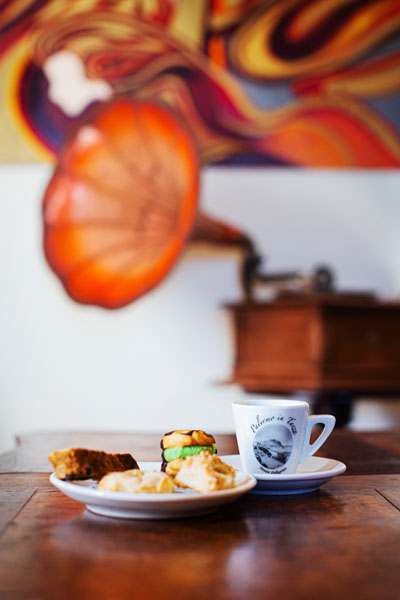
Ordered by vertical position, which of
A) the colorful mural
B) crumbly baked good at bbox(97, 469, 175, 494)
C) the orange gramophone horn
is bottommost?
crumbly baked good at bbox(97, 469, 175, 494)

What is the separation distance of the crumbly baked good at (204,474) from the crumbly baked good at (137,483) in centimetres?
2

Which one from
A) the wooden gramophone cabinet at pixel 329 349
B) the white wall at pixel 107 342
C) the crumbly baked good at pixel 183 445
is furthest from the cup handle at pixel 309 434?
the white wall at pixel 107 342

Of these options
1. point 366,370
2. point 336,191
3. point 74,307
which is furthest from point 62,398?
point 336,191

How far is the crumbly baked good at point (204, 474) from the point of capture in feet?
2.15

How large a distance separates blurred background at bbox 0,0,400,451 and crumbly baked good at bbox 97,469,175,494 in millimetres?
2219

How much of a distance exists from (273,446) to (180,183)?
2222 millimetres

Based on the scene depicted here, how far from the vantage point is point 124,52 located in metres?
2.91

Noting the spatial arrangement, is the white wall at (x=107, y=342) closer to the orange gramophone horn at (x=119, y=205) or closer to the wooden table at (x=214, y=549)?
the orange gramophone horn at (x=119, y=205)

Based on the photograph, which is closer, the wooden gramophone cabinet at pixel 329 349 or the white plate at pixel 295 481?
the white plate at pixel 295 481

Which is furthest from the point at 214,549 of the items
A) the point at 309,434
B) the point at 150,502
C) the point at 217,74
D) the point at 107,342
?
the point at 217,74

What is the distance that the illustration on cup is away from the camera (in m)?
0.78

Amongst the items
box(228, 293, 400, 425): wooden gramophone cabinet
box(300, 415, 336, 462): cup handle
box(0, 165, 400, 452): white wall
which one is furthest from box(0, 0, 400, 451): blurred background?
box(300, 415, 336, 462): cup handle

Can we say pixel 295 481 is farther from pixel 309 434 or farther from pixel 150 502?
pixel 150 502

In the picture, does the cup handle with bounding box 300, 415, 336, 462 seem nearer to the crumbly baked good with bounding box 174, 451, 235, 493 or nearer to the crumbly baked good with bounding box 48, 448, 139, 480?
the crumbly baked good with bounding box 174, 451, 235, 493
